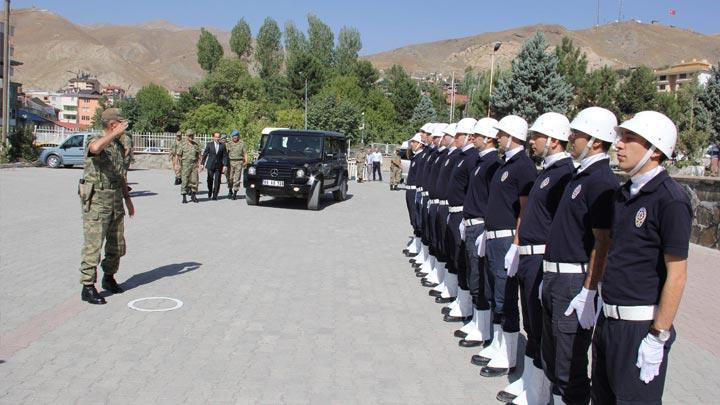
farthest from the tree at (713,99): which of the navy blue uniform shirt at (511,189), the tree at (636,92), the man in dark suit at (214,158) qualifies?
the navy blue uniform shirt at (511,189)

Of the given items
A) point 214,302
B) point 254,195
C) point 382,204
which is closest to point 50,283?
point 214,302

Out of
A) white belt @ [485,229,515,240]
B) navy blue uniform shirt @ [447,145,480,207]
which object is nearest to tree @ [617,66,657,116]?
navy blue uniform shirt @ [447,145,480,207]

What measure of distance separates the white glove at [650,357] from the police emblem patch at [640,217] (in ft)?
1.86

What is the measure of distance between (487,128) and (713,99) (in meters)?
38.6

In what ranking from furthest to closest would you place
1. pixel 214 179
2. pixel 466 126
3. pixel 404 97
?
pixel 404 97 < pixel 214 179 < pixel 466 126

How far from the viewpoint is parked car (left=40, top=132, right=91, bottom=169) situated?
2905 centimetres

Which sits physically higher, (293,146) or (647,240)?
(293,146)

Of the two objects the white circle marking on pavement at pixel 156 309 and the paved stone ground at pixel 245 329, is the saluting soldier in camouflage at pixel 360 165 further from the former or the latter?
the white circle marking on pavement at pixel 156 309

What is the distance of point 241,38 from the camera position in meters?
101

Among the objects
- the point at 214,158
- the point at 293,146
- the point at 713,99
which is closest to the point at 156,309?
the point at 214,158

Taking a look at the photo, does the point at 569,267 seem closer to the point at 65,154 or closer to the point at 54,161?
the point at 65,154

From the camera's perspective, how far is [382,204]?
64.8 feet

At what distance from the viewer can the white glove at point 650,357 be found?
3.21 metres

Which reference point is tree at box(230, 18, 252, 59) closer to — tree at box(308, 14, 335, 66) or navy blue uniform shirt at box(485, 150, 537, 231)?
tree at box(308, 14, 335, 66)
